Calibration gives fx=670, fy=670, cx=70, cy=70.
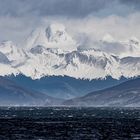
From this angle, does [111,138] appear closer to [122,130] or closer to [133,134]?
[133,134]

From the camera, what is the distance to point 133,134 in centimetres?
15938

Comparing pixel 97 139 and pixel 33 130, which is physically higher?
pixel 33 130

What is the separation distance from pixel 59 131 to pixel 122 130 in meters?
16.8

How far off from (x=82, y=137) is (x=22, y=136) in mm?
13412

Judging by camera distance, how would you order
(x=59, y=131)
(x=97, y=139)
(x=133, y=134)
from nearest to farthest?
(x=97, y=139), (x=133, y=134), (x=59, y=131)

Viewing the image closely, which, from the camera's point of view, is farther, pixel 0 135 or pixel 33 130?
pixel 33 130

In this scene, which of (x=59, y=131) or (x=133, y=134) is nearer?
(x=133, y=134)

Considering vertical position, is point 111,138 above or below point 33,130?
below

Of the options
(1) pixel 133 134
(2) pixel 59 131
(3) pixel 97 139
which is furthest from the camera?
(2) pixel 59 131

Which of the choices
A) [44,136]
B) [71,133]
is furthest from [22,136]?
[71,133]

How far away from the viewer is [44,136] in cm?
15075

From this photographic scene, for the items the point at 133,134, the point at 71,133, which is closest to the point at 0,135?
the point at 71,133

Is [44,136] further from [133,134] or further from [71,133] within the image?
[133,134]

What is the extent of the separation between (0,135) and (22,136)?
568cm
